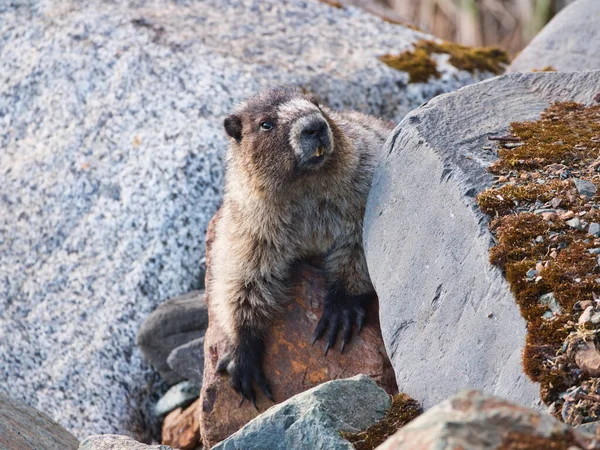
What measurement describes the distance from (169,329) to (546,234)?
4.17m

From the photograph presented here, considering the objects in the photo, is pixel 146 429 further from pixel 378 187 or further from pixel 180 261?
pixel 378 187

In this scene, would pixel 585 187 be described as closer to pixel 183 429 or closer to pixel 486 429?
pixel 486 429

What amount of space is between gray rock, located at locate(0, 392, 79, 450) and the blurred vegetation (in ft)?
35.0

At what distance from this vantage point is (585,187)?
180 inches

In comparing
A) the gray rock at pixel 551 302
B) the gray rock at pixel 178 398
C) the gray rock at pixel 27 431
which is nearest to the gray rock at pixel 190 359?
the gray rock at pixel 178 398

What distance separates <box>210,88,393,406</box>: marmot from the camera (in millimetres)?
6055

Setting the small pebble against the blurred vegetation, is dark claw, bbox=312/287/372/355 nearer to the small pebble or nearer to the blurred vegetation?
the small pebble

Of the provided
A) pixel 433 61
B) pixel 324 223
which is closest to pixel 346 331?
pixel 324 223

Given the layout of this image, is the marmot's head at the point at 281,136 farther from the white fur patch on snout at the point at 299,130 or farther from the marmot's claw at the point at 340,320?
the marmot's claw at the point at 340,320

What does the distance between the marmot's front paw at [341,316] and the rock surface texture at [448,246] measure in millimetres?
696

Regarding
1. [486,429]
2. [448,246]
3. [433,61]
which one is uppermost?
[433,61]

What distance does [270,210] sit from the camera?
247 inches

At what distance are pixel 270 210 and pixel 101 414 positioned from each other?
2.91m

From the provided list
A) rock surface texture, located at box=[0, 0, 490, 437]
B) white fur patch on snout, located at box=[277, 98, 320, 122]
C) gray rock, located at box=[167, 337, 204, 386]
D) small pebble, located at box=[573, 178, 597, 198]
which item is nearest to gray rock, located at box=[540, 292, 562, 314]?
small pebble, located at box=[573, 178, 597, 198]
